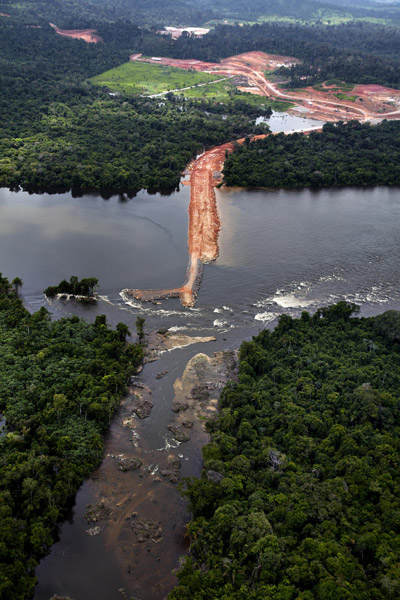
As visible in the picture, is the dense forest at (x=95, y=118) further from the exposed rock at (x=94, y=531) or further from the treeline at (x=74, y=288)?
the exposed rock at (x=94, y=531)

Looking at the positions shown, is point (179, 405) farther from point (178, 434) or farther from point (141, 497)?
point (141, 497)

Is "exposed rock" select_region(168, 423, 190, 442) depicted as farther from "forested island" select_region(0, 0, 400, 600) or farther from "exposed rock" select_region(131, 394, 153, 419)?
"exposed rock" select_region(131, 394, 153, 419)

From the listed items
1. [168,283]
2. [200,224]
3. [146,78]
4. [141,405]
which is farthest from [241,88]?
[141,405]

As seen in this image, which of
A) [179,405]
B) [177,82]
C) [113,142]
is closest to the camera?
[179,405]

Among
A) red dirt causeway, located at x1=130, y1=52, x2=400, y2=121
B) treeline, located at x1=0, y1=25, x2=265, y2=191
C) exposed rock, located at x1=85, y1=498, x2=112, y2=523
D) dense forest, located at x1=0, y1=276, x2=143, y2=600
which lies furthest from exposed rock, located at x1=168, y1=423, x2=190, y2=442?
red dirt causeway, located at x1=130, y1=52, x2=400, y2=121

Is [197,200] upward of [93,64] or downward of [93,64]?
downward

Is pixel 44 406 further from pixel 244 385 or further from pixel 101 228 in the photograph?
pixel 101 228

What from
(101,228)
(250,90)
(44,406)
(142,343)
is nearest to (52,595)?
(44,406)
